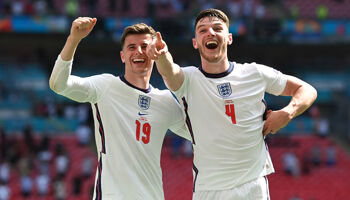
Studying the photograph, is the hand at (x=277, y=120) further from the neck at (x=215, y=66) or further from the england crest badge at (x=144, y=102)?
the england crest badge at (x=144, y=102)

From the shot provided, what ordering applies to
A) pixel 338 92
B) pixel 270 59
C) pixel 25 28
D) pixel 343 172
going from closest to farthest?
pixel 343 172, pixel 25 28, pixel 338 92, pixel 270 59

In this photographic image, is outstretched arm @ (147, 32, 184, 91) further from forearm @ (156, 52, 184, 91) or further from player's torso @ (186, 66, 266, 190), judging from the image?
player's torso @ (186, 66, 266, 190)

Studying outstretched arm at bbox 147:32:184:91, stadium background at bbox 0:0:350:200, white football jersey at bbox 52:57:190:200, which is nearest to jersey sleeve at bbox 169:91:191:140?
white football jersey at bbox 52:57:190:200

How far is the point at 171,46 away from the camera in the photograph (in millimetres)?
22672

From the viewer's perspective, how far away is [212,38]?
4.51 m

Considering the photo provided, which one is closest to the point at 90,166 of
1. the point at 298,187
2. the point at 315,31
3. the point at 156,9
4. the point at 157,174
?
the point at 298,187

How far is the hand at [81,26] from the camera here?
4.30 metres

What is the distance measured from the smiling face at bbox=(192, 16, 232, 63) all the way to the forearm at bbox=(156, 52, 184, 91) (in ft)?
0.89

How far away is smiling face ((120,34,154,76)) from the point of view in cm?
496

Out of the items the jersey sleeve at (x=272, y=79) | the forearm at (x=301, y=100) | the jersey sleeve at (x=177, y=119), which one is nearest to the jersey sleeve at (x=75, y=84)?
the jersey sleeve at (x=177, y=119)

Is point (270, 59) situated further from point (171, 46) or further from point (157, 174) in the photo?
A: point (157, 174)

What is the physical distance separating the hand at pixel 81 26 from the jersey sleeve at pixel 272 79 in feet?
4.66

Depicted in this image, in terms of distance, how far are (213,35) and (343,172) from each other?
607 inches

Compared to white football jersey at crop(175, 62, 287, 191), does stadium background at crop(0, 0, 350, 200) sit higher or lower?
lower
